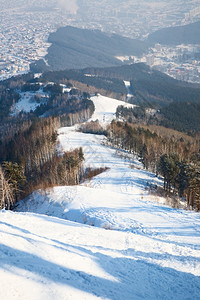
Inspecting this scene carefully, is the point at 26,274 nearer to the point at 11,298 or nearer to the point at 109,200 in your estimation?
the point at 11,298

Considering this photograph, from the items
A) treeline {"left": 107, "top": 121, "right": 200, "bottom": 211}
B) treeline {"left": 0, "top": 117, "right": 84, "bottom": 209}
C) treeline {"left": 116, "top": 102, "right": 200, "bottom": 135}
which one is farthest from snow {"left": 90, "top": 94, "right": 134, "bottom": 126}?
treeline {"left": 0, "top": 117, "right": 84, "bottom": 209}

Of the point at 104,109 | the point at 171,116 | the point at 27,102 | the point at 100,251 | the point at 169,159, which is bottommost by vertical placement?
the point at 171,116

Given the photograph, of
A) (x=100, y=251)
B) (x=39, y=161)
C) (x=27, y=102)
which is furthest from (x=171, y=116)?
(x=100, y=251)

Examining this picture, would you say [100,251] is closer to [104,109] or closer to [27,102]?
[104,109]

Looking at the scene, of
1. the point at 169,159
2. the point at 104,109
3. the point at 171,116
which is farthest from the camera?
the point at 171,116

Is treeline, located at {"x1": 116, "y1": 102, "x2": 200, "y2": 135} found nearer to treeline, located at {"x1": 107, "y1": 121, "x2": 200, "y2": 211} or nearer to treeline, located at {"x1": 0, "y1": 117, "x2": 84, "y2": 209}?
treeline, located at {"x1": 107, "y1": 121, "x2": 200, "y2": 211}
